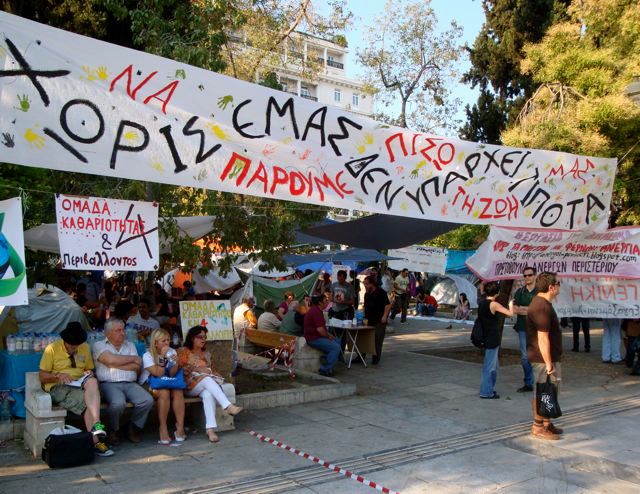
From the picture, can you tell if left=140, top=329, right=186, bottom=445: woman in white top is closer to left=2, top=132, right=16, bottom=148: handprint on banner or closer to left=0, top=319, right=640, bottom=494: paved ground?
left=0, top=319, right=640, bottom=494: paved ground

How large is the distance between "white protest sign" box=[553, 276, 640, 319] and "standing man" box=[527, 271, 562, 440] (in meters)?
3.31

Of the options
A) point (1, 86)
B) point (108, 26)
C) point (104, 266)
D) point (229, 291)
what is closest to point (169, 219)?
point (104, 266)

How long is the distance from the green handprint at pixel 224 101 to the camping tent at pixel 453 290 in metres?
18.0

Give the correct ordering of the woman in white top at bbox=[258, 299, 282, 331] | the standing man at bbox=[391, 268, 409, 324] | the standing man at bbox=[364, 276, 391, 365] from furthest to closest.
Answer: the standing man at bbox=[391, 268, 409, 324] < the woman in white top at bbox=[258, 299, 282, 331] < the standing man at bbox=[364, 276, 391, 365]

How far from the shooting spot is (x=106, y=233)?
5.77 meters

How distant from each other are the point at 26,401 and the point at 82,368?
656 mm

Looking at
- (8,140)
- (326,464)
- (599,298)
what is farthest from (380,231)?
(8,140)

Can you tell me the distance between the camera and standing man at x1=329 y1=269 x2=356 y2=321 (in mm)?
12133

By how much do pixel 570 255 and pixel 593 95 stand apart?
4837 millimetres

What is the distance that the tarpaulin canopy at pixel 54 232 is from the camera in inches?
351

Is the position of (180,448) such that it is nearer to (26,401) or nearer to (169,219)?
(26,401)

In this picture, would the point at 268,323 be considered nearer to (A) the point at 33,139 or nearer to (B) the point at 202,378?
(B) the point at 202,378

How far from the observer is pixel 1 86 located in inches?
173

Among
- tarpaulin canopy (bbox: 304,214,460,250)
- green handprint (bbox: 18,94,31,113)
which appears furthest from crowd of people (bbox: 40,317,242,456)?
tarpaulin canopy (bbox: 304,214,460,250)
